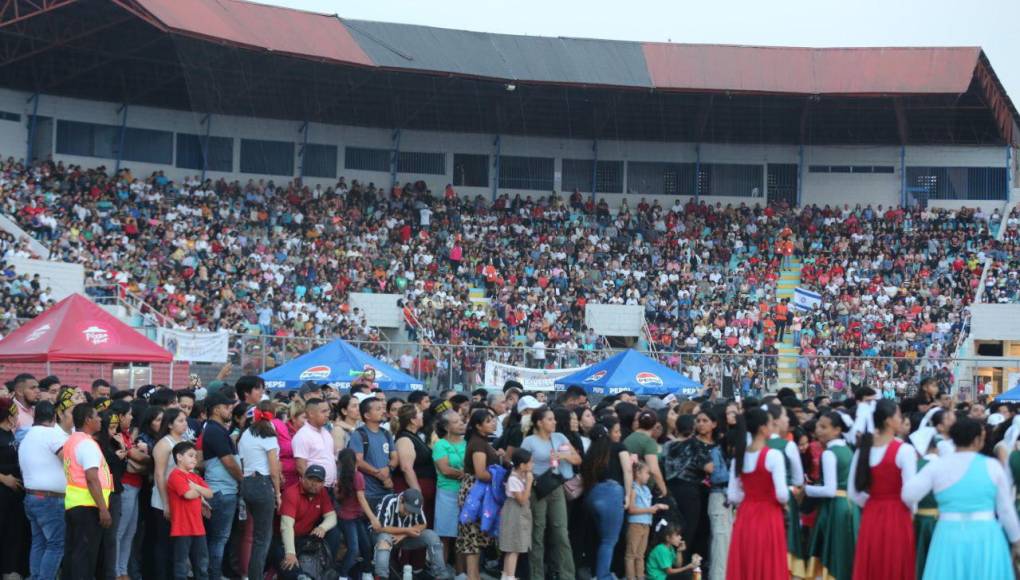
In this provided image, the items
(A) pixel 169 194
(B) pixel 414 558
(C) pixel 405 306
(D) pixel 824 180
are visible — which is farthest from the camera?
(D) pixel 824 180

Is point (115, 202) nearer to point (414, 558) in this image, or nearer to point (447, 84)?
point (447, 84)

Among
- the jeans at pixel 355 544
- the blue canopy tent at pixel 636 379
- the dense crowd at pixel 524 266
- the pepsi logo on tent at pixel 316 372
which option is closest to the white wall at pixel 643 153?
the dense crowd at pixel 524 266

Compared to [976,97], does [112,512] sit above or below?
below

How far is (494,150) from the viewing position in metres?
42.3

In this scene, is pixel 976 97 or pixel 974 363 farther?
pixel 976 97

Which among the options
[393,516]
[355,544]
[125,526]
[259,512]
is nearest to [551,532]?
[393,516]

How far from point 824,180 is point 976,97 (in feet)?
16.9

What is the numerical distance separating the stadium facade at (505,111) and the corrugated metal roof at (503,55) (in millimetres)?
75

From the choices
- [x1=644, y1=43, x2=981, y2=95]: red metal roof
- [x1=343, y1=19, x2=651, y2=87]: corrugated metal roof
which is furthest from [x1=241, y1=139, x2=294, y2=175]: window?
[x1=644, y1=43, x2=981, y2=95]: red metal roof

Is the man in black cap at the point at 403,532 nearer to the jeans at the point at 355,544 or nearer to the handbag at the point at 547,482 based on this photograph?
the jeans at the point at 355,544

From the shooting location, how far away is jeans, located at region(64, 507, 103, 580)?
461 inches

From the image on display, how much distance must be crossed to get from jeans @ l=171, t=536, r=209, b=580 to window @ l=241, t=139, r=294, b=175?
2851cm

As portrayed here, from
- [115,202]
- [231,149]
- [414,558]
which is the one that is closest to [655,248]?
[231,149]

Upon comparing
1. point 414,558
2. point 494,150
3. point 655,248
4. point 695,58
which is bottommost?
point 414,558
